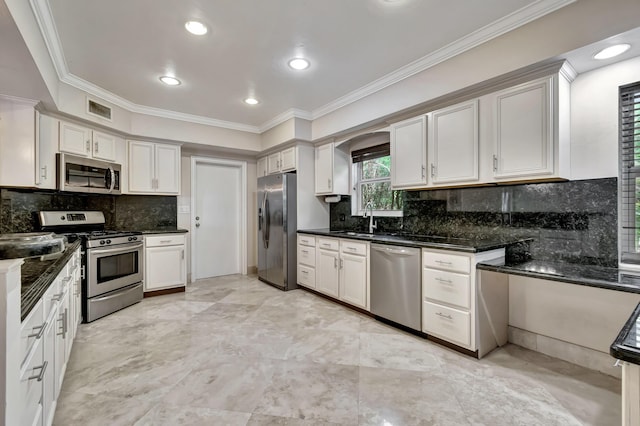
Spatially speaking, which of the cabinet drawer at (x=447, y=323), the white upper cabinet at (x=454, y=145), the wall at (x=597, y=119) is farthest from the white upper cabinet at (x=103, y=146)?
the wall at (x=597, y=119)

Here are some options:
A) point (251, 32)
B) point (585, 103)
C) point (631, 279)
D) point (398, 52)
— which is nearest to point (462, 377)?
point (631, 279)

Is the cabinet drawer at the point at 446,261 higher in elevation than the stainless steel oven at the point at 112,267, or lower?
higher

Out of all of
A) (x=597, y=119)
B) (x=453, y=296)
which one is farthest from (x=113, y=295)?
(x=597, y=119)

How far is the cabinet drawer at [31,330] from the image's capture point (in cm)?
101

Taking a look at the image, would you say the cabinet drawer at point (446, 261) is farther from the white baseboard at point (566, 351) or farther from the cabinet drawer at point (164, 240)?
the cabinet drawer at point (164, 240)

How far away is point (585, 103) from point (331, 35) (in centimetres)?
200

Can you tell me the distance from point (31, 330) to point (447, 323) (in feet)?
8.51

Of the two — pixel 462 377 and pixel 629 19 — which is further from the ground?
pixel 629 19

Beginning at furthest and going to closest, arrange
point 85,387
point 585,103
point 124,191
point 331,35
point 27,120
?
point 124,191, point 27,120, point 331,35, point 585,103, point 85,387

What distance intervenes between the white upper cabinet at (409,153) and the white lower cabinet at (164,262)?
3.08 m

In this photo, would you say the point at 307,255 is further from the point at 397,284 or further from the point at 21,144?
the point at 21,144

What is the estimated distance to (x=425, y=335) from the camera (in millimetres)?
2668

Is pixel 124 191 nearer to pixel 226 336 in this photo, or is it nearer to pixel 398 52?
pixel 226 336

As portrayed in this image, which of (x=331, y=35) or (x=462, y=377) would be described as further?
(x=331, y=35)
